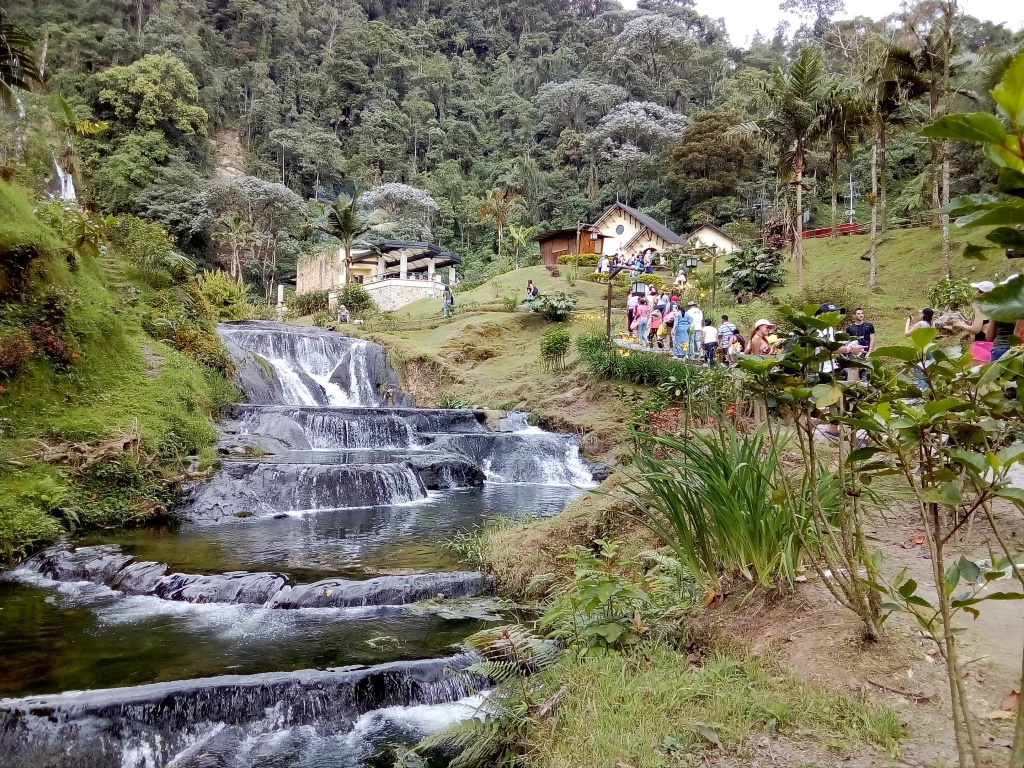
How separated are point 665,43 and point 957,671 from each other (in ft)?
222

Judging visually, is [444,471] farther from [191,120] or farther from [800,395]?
[191,120]

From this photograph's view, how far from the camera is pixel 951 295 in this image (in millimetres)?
15094

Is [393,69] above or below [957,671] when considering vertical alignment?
above

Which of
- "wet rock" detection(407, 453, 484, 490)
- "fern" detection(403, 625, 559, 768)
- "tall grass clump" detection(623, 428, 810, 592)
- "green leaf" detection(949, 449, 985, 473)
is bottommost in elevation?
"wet rock" detection(407, 453, 484, 490)

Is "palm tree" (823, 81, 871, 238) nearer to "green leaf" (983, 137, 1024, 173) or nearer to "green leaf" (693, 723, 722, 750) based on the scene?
"green leaf" (693, 723, 722, 750)

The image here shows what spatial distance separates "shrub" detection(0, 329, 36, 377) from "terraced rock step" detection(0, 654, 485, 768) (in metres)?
6.73

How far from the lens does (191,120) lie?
→ 38.0 metres

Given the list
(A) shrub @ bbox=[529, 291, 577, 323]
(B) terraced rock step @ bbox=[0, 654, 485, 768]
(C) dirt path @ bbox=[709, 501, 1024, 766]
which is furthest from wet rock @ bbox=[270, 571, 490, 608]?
(A) shrub @ bbox=[529, 291, 577, 323]

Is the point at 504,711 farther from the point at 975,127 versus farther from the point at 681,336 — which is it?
the point at 681,336

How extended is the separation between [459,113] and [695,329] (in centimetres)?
5710

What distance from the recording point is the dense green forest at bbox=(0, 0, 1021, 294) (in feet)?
73.4

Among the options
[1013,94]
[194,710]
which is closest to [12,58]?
[194,710]

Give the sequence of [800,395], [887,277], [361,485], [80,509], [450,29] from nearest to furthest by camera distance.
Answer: [800,395], [80,509], [361,485], [887,277], [450,29]

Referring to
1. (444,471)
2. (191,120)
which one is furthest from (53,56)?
(444,471)
